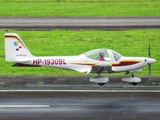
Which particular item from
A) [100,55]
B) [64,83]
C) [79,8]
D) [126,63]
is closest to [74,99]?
[100,55]

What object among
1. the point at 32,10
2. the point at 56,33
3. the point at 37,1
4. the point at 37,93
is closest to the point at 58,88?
the point at 37,93

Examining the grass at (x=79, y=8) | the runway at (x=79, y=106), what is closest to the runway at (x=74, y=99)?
the runway at (x=79, y=106)

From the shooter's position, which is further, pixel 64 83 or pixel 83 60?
pixel 64 83

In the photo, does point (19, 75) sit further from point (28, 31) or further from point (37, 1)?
point (37, 1)

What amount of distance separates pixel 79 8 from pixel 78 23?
718 centimetres

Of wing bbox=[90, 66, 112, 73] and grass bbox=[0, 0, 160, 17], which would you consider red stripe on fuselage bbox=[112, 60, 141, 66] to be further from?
grass bbox=[0, 0, 160, 17]

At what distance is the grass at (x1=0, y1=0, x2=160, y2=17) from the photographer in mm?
52406

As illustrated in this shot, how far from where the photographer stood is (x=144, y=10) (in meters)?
53.8

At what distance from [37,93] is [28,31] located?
16540 mm

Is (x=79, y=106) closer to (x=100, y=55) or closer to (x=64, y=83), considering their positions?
(x=100, y=55)

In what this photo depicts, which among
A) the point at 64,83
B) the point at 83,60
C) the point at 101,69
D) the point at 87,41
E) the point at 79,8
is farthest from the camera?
the point at 79,8

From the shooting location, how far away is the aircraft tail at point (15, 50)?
29.0m

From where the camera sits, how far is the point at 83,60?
96.3ft

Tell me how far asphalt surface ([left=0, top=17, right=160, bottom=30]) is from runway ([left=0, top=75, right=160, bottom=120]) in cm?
1452
